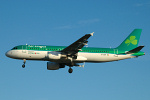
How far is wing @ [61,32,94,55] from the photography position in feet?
220

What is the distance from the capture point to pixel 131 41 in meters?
78.9

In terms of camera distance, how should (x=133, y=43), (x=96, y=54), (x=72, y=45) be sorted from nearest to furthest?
(x=72, y=45) → (x=96, y=54) → (x=133, y=43)

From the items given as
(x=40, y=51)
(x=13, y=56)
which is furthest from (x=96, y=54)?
(x=13, y=56)

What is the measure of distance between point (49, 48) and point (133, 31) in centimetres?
2069

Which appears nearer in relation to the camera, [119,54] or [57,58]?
[57,58]

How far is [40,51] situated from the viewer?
7106 cm

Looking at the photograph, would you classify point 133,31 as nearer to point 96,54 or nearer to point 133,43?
point 133,43

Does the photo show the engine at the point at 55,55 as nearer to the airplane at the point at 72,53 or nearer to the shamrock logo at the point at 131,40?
the airplane at the point at 72,53

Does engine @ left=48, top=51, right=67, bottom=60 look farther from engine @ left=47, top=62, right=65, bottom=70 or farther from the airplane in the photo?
engine @ left=47, top=62, right=65, bottom=70

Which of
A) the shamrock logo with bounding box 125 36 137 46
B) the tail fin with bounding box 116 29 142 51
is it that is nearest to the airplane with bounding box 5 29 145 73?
the tail fin with bounding box 116 29 142 51

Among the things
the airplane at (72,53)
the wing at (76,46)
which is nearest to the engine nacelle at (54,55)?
the airplane at (72,53)

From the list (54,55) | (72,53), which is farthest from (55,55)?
(72,53)

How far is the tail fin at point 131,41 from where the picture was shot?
7744 cm

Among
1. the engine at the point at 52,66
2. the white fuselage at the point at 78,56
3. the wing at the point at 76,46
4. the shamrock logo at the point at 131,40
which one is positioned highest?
the shamrock logo at the point at 131,40
